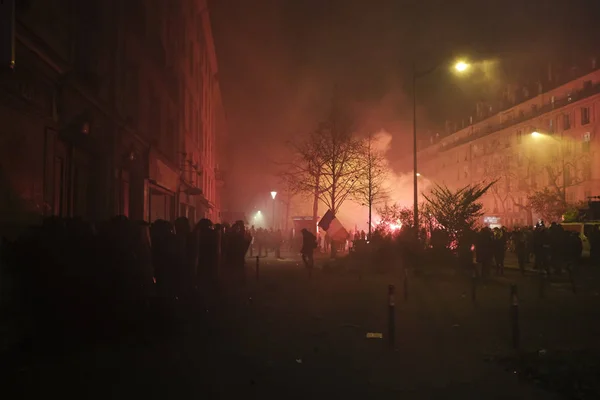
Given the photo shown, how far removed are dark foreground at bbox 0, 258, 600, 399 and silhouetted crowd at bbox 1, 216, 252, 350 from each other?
473 millimetres

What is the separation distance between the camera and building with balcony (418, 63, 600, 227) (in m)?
46.1

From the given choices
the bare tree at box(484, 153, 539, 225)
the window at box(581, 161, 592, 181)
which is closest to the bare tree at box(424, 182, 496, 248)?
the window at box(581, 161, 592, 181)

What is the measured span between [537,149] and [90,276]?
52.8 m

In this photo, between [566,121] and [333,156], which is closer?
[333,156]

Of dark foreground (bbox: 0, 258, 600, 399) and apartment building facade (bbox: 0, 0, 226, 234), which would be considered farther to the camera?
apartment building facade (bbox: 0, 0, 226, 234)

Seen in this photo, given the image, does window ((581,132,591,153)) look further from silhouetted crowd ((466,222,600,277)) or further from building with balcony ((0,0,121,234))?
building with balcony ((0,0,121,234))

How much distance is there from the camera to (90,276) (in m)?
7.29

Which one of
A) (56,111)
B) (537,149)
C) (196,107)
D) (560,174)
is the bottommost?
(56,111)

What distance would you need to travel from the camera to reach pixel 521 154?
55.0m

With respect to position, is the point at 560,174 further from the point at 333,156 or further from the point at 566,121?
the point at 333,156

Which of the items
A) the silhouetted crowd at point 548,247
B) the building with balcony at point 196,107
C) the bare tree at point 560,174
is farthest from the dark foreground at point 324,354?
the bare tree at point 560,174

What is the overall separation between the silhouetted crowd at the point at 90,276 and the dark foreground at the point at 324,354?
1.55ft

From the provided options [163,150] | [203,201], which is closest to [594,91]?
[203,201]

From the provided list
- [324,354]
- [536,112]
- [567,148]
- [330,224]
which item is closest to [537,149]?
[536,112]
